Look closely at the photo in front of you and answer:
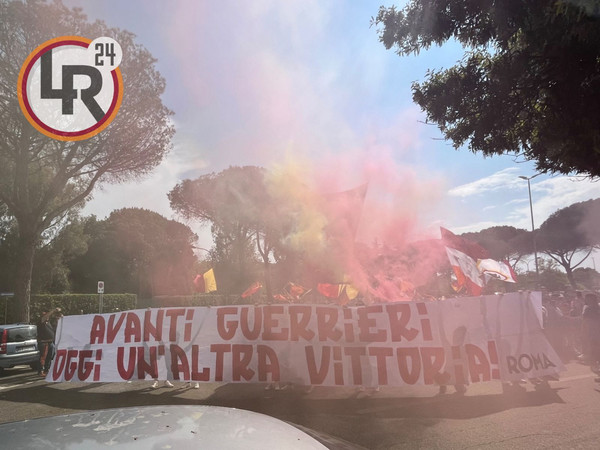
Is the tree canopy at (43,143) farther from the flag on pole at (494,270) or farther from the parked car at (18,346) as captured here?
the flag on pole at (494,270)

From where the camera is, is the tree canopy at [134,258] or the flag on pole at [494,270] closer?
the flag on pole at [494,270]

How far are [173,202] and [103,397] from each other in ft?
112

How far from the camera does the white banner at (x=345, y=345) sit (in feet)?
23.9

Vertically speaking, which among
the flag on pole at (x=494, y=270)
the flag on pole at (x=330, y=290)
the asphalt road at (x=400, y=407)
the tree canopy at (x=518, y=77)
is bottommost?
the asphalt road at (x=400, y=407)

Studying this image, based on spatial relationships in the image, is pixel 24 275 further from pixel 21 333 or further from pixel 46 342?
pixel 46 342

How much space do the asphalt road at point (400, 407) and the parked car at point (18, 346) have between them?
2.18m

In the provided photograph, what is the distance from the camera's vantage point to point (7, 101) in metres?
15.0

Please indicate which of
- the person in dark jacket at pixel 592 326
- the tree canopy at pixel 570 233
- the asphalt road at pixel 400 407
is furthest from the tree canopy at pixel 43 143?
the tree canopy at pixel 570 233

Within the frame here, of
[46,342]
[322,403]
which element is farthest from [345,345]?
[46,342]

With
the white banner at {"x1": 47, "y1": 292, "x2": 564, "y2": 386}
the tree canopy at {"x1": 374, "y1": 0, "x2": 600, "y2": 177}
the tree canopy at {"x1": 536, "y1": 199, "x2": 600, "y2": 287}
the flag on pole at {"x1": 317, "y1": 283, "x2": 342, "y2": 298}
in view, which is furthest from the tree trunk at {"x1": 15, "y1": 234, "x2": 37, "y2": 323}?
the tree canopy at {"x1": 536, "y1": 199, "x2": 600, "y2": 287}

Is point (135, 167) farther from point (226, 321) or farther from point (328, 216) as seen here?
point (226, 321)

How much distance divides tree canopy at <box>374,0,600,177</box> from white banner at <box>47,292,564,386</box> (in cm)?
314

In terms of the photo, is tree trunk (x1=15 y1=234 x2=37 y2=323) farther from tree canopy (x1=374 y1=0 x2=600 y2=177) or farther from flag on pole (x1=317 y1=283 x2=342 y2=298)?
tree canopy (x1=374 y1=0 x2=600 y2=177)

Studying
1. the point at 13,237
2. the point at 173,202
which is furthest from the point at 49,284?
the point at 173,202
